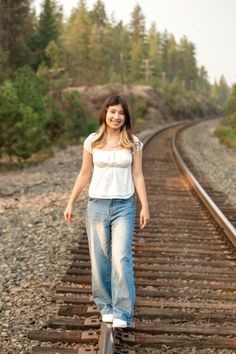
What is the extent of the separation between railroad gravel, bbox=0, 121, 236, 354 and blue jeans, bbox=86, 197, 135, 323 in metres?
0.48

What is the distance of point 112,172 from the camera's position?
12.4 feet

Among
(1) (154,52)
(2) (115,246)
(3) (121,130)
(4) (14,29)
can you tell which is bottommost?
(2) (115,246)

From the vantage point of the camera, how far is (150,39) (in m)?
124

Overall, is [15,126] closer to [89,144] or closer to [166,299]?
[166,299]

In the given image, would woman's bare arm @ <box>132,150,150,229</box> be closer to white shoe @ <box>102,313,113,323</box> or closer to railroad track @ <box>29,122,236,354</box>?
white shoe @ <box>102,313,113,323</box>

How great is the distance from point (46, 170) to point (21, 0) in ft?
99.8

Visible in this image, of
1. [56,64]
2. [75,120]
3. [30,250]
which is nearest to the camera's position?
[30,250]

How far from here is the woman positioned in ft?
12.4

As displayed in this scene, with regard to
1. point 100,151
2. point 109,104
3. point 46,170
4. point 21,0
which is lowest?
point 46,170

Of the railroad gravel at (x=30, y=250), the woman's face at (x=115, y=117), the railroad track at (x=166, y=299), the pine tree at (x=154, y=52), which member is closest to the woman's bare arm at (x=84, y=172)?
the woman's face at (x=115, y=117)

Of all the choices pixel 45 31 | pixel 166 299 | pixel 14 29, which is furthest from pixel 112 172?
pixel 45 31

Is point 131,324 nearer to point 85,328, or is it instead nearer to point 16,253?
point 85,328

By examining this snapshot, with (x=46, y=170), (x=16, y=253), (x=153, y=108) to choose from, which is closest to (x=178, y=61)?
(x=153, y=108)

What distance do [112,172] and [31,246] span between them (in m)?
3.39
